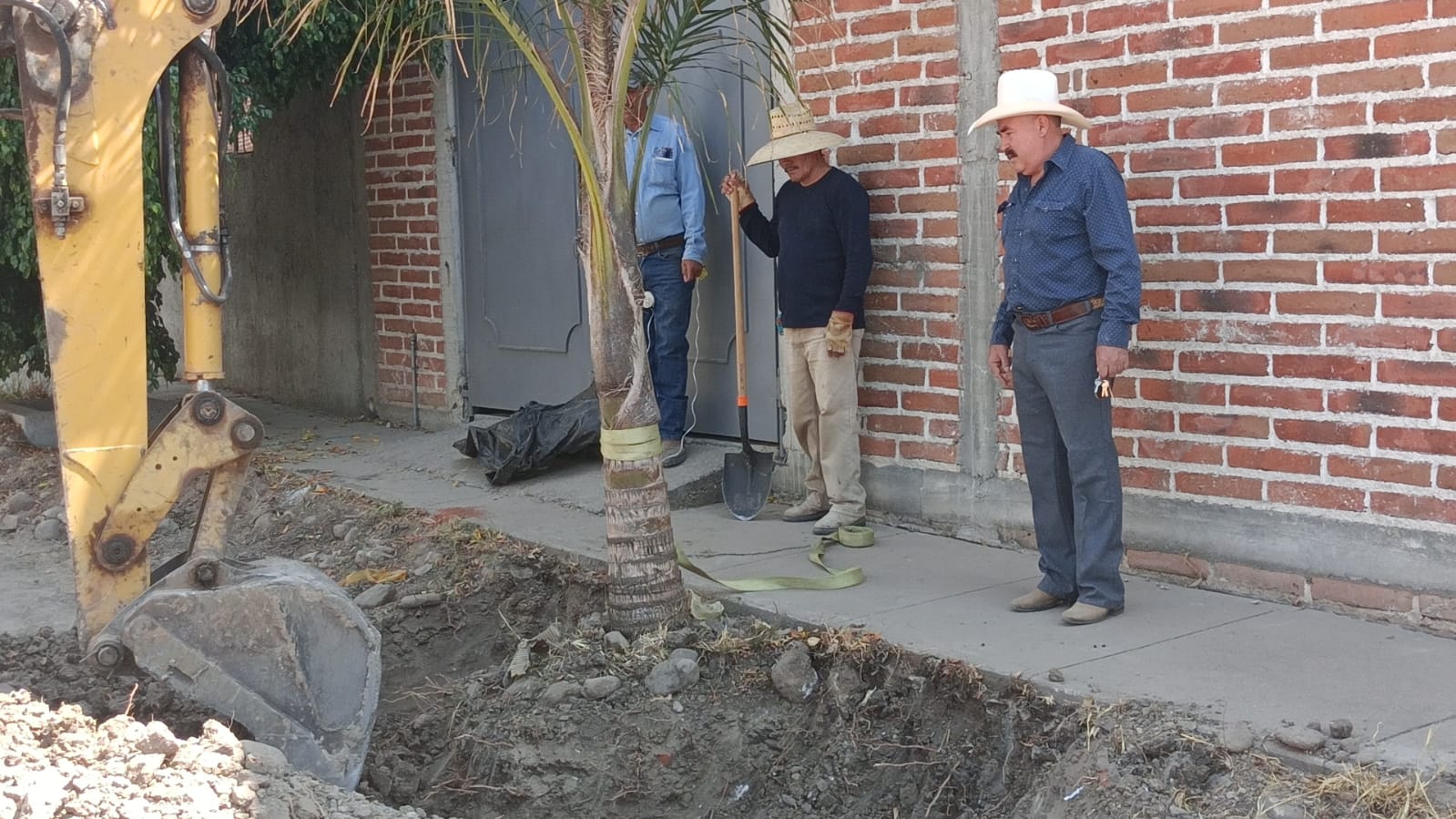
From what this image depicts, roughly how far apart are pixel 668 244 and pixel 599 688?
132 inches

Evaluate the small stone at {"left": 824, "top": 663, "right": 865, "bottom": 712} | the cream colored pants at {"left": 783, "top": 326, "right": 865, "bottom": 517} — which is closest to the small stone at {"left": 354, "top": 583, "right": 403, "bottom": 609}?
the cream colored pants at {"left": 783, "top": 326, "right": 865, "bottom": 517}

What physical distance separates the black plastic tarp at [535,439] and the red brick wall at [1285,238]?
10.7ft

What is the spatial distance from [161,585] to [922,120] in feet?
12.7

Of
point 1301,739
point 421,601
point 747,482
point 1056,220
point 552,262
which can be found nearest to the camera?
point 1301,739

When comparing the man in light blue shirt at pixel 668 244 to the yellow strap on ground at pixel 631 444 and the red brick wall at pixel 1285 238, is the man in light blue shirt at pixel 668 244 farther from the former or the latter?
the yellow strap on ground at pixel 631 444

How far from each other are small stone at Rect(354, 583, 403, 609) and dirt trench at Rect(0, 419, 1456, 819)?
0.26m

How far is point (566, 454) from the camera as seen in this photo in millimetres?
8203

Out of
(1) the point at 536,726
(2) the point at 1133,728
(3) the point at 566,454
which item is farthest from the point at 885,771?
(3) the point at 566,454

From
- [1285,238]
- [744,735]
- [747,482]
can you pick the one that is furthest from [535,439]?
[1285,238]

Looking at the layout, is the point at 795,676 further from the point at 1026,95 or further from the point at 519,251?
the point at 519,251

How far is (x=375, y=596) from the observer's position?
6.27 m

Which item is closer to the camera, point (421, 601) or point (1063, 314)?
point (1063, 314)

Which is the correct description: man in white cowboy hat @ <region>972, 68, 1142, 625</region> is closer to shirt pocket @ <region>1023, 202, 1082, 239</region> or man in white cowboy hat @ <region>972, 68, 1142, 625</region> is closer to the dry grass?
shirt pocket @ <region>1023, 202, 1082, 239</region>

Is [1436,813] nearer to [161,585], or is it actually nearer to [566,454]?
[161,585]
